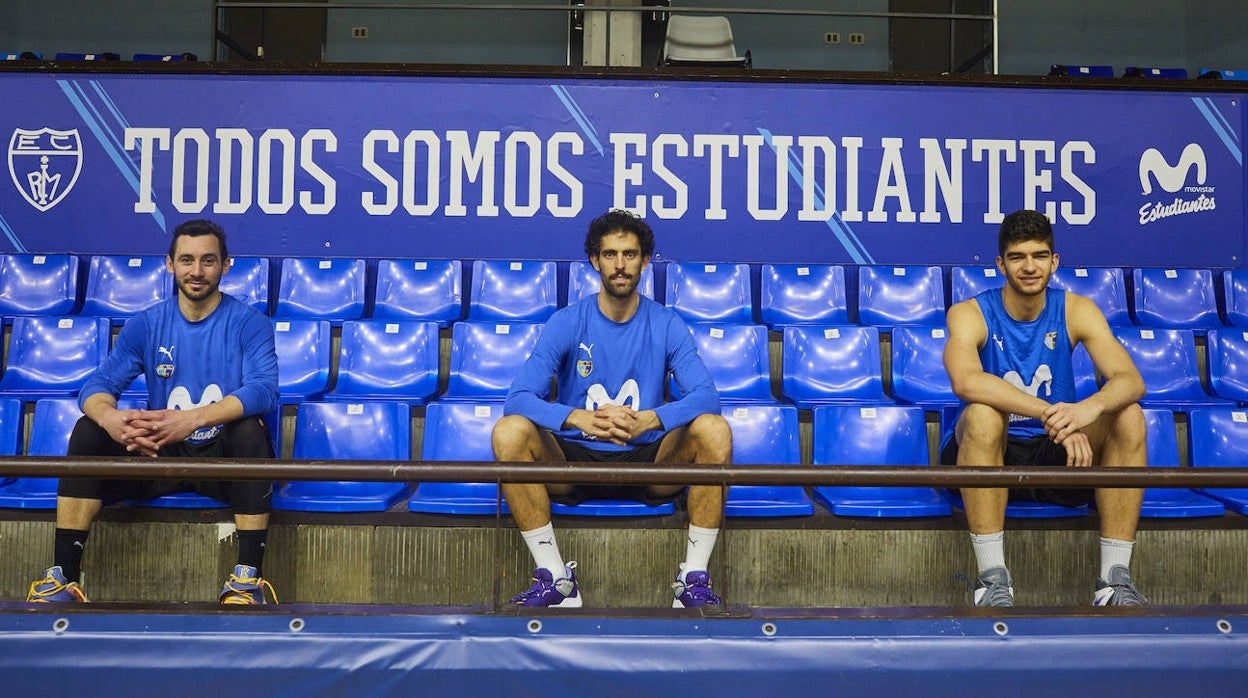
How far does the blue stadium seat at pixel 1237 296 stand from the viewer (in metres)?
3.65

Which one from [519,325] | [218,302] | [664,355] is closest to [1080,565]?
[664,355]

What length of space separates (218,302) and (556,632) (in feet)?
4.66

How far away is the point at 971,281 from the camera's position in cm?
367

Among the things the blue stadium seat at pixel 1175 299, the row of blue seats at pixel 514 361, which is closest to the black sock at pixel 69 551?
the row of blue seats at pixel 514 361

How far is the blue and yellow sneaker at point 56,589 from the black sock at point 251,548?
325mm

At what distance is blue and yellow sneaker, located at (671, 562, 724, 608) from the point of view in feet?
6.78

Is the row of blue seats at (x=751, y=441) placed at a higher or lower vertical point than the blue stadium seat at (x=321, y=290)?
lower

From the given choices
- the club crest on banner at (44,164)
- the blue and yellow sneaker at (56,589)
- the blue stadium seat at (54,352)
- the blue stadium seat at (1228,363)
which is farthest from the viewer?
the club crest on banner at (44,164)

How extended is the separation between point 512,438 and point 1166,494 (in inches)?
68.4

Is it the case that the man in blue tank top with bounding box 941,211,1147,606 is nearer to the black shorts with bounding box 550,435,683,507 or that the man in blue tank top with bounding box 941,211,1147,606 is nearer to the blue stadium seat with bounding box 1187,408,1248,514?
the blue stadium seat with bounding box 1187,408,1248,514

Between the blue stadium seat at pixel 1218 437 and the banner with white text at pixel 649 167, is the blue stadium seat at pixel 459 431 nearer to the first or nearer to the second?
the banner with white text at pixel 649 167

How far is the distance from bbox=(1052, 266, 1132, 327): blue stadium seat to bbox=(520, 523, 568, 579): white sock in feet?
7.77

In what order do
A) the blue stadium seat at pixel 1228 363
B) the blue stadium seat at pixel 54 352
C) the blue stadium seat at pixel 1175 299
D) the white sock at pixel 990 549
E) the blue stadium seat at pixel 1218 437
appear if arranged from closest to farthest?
the white sock at pixel 990 549 < the blue stadium seat at pixel 1218 437 < the blue stadium seat at pixel 54 352 < the blue stadium seat at pixel 1228 363 < the blue stadium seat at pixel 1175 299

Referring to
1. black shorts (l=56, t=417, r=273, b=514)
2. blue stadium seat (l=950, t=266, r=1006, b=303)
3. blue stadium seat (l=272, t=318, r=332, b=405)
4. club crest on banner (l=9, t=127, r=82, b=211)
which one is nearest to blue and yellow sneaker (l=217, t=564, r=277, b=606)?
black shorts (l=56, t=417, r=273, b=514)
